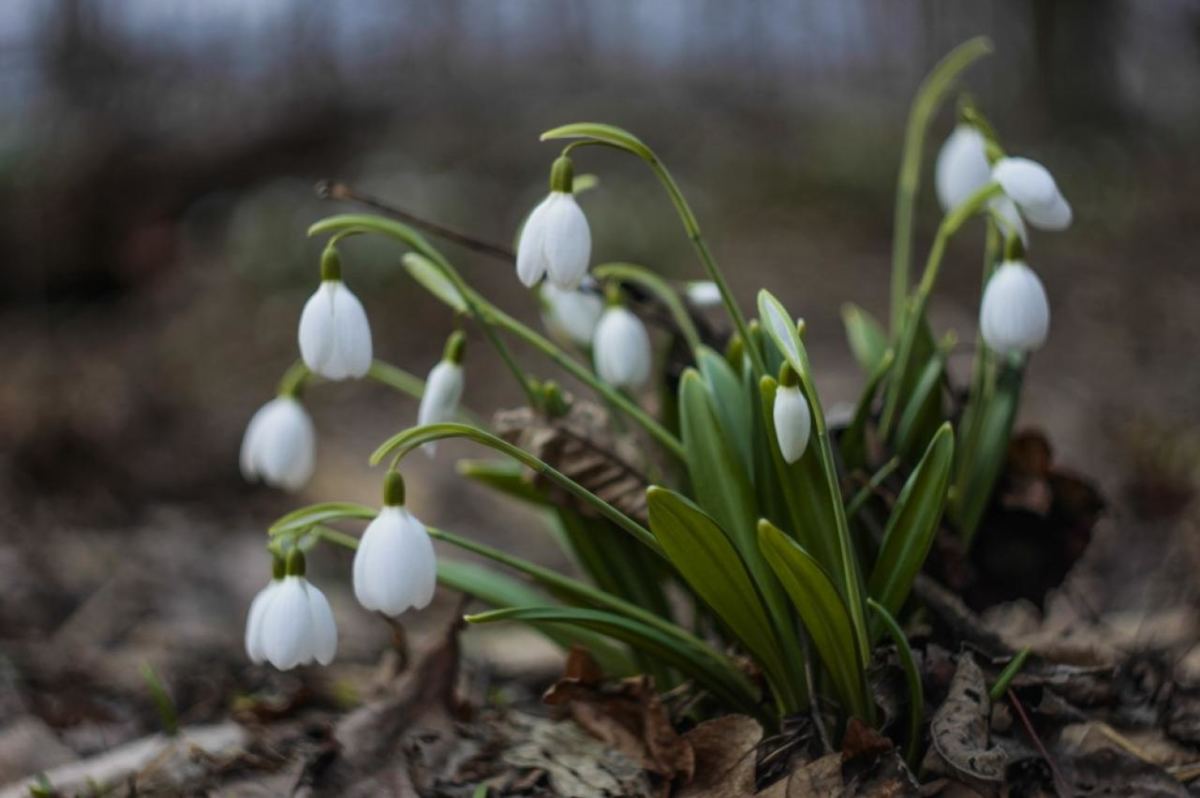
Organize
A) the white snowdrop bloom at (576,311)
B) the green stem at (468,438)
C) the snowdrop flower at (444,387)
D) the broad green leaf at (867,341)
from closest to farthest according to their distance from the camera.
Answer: the green stem at (468,438)
the snowdrop flower at (444,387)
the white snowdrop bloom at (576,311)
the broad green leaf at (867,341)

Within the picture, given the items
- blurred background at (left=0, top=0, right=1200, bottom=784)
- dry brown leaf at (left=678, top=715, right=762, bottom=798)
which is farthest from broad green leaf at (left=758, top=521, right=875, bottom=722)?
blurred background at (left=0, top=0, right=1200, bottom=784)

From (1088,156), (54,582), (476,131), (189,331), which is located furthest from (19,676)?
(1088,156)

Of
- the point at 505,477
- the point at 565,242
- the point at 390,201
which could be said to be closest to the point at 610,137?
the point at 565,242

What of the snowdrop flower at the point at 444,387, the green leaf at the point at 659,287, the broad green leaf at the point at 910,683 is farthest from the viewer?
the green leaf at the point at 659,287

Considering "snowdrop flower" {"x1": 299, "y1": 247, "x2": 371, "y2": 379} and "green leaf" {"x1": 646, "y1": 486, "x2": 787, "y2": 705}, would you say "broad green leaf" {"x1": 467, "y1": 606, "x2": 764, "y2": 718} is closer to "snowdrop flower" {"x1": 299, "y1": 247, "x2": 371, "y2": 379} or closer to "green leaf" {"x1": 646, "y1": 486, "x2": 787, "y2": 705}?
"green leaf" {"x1": 646, "y1": 486, "x2": 787, "y2": 705}

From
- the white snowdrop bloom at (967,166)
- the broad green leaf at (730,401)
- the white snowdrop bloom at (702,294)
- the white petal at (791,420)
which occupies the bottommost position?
the broad green leaf at (730,401)

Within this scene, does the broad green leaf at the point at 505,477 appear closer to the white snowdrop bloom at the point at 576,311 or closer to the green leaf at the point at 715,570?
the white snowdrop bloom at the point at 576,311

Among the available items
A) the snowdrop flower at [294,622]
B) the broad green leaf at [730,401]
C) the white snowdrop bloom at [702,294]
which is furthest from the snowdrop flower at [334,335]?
the white snowdrop bloom at [702,294]

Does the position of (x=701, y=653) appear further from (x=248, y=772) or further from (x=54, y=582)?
(x=54, y=582)
